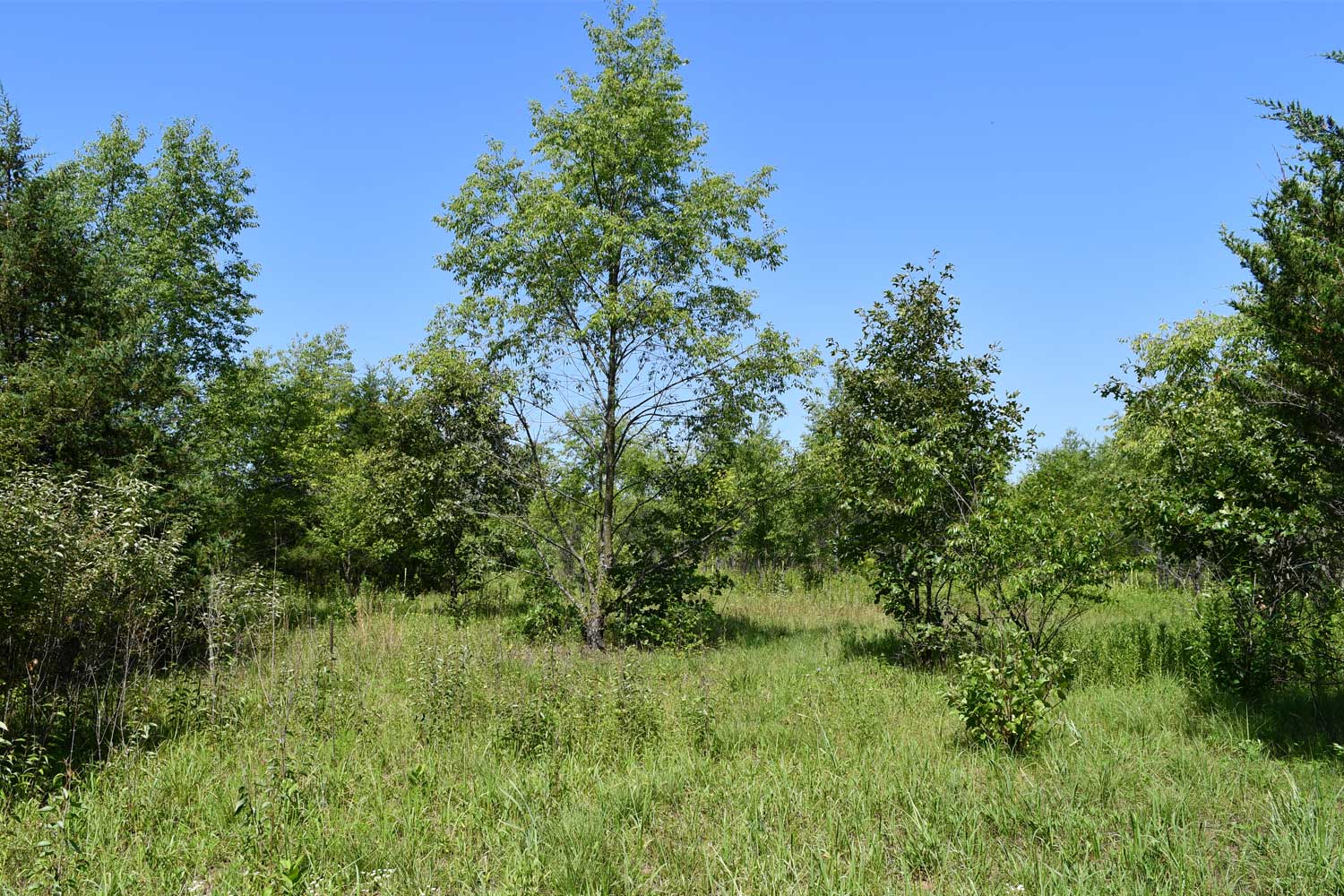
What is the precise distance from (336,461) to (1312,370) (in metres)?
23.9

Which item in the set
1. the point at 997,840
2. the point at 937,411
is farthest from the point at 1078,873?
the point at 937,411

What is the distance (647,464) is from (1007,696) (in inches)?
360

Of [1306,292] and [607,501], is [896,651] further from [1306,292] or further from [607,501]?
[1306,292]

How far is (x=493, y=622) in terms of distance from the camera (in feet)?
47.1

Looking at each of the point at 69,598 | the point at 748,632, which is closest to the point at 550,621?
the point at 748,632

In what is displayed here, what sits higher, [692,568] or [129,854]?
[692,568]

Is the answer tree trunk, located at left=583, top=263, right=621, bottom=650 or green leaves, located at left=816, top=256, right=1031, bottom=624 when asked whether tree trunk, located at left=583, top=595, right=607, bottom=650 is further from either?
green leaves, located at left=816, top=256, right=1031, bottom=624

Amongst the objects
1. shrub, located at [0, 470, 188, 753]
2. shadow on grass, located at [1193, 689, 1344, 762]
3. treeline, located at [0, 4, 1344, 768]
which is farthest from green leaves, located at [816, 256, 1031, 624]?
shrub, located at [0, 470, 188, 753]

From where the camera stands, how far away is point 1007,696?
6.38 meters

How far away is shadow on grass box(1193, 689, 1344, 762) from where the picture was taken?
6.33 meters

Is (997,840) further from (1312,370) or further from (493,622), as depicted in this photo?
(493,622)

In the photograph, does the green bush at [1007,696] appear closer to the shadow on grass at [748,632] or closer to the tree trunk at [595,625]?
the shadow on grass at [748,632]

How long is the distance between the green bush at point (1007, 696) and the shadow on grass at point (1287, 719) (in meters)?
1.77

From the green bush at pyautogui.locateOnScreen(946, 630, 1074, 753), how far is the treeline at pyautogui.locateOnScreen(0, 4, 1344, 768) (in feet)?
0.73
